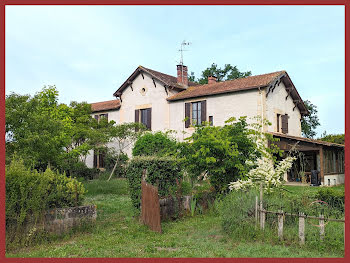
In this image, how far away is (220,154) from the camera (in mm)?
11234

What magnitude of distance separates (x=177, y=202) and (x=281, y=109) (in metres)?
15.0

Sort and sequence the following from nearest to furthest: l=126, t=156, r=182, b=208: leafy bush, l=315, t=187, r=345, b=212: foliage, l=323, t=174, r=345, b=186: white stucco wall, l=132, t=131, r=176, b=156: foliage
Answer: l=315, t=187, r=345, b=212: foliage
l=126, t=156, r=182, b=208: leafy bush
l=132, t=131, r=176, b=156: foliage
l=323, t=174, r=345, b=186: white stucco wall

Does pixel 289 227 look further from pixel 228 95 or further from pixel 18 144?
pixel 228 95

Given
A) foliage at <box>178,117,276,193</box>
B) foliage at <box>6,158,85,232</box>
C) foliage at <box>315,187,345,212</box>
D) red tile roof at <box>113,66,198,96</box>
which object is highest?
red tile roof at <box>113,66,198,96</box>

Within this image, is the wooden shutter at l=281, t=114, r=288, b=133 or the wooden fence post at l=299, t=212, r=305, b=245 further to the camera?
the wooden shutter at l=281, t=114, r=288, b=133

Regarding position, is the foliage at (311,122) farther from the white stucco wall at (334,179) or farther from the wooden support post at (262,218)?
the wooden support post at (262,218)

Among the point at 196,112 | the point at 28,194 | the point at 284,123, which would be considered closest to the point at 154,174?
the point at 28,194

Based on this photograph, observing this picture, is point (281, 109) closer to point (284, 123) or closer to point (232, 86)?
point (284, 123)

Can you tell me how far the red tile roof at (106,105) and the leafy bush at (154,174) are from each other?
1783 cm

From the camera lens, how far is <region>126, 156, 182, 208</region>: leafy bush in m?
9.97

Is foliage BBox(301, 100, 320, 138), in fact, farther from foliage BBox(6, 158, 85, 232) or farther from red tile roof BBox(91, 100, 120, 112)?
foliage BBox(6, 158, 85, 232)

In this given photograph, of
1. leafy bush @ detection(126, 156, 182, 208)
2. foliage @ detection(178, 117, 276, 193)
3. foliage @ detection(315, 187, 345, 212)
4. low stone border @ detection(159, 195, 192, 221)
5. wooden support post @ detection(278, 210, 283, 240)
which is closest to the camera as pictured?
wooden support post @ detection(278, 210, 283, 240)

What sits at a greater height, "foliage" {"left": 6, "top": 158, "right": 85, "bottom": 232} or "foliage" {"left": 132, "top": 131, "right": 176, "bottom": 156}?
"foliage" {"left": 132, "top": 131, "right": 176, "bottom": 156}

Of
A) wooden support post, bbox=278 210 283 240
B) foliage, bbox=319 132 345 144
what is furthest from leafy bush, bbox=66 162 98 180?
foliage, bbox=319 132 345 144
